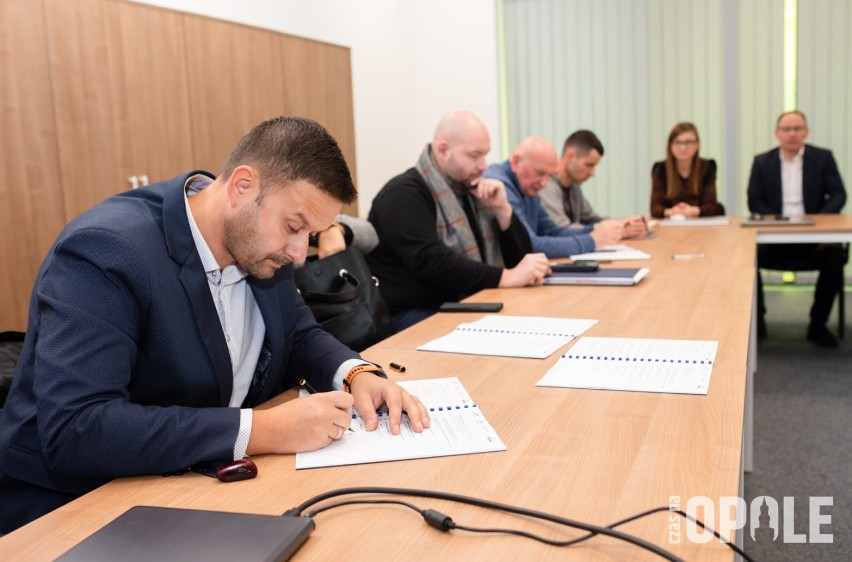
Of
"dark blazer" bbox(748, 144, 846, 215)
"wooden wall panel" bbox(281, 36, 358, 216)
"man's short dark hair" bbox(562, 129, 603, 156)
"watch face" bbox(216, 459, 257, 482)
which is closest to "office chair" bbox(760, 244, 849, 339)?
"dark blazer" bbox(748, 144, 846, 215)

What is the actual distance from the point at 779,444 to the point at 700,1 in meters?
4.38

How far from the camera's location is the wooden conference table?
0.87m

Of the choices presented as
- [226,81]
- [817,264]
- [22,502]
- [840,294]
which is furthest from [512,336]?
[817,264]

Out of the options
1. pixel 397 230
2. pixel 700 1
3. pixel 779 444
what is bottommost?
pixel 779 444

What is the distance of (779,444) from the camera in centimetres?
297

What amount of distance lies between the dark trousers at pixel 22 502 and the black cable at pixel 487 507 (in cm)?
54

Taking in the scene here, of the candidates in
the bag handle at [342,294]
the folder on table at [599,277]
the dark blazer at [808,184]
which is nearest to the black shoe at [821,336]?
the dark blazer at [808,184]

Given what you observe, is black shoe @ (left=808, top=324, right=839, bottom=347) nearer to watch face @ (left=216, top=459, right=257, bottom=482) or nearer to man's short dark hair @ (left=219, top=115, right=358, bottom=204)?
man's short dark hair @ (left=219, top=115, right=358, bottom=204)

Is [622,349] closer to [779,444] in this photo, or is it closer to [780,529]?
[780,529]

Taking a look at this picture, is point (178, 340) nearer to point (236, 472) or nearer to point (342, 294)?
point (236, 472)

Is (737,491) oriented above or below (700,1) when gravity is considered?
below

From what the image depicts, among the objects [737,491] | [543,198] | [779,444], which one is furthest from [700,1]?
[737,491]

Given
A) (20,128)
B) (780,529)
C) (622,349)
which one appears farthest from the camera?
(20,128)

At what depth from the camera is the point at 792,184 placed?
5.38m
